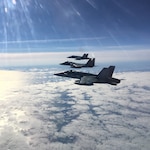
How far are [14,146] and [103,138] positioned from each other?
230 ft

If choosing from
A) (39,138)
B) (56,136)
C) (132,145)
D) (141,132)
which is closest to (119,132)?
(141,132)

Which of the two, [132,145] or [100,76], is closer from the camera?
[100,76]

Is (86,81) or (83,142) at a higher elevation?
(86,81)

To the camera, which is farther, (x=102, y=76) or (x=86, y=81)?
(x=102, y=76)

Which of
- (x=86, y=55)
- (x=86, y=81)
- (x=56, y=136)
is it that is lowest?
(x=56, y=136)

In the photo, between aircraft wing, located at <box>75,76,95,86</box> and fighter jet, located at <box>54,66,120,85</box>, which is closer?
aircraft wing, located at <box>75,76,95,86</box>

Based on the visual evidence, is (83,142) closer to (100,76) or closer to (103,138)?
(103,138)

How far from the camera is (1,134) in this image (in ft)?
605

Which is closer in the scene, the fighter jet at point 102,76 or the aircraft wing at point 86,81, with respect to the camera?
the aircraft wing at point 86,81

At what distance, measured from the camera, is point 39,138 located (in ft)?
575

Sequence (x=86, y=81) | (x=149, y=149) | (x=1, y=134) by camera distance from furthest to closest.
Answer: (x=1, y=134), (x=149, y=149), (x=86, y=81)

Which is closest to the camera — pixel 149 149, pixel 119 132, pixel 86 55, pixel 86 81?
pixel 86 81

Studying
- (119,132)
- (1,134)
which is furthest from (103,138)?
(1,134)

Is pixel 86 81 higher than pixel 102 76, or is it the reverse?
pixel 102 76
